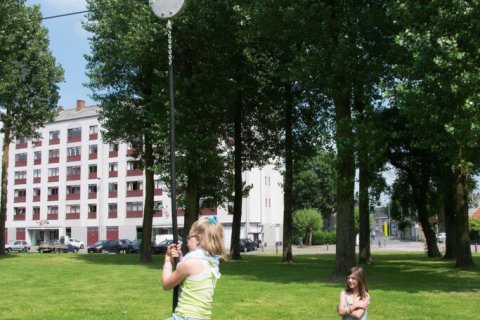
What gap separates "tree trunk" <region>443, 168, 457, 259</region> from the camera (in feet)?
103

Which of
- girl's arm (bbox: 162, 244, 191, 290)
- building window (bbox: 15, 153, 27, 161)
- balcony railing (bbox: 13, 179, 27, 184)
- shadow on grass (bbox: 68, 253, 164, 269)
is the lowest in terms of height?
shadow on grass (bbox: 68, 253, 164, 269)

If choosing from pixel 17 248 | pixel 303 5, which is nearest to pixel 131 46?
pixel 303 5

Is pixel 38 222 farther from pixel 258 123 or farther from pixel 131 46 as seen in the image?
pixel 131 46

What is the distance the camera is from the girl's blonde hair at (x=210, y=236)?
4.62m

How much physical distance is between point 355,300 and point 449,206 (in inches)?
1158

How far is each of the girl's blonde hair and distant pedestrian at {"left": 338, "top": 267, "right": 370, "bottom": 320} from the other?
267cm

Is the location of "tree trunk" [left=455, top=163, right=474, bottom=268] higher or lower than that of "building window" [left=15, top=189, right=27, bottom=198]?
lower

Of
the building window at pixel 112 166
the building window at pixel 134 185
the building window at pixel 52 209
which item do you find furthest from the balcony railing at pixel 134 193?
the building window at pixel 52 209

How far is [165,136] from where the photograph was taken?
87.4 feet

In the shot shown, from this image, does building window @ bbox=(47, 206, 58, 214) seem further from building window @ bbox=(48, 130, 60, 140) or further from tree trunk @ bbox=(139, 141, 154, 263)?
tree trunk @ bbox=(139, 141, 154, 263)

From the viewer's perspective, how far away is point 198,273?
4570 millimetres

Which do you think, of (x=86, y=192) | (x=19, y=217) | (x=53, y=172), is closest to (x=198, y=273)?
(x=86, y=192)

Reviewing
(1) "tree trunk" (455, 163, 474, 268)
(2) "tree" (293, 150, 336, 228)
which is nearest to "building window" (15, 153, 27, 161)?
(2) "tree" (293, 150, 336, 228)

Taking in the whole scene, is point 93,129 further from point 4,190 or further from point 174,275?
point 174,275
